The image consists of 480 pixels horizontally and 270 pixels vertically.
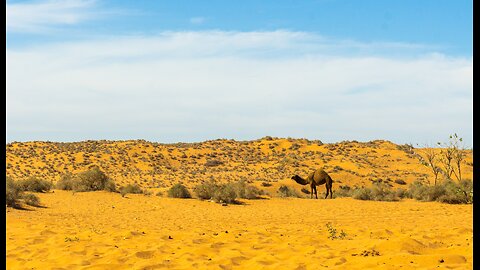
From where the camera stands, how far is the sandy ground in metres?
9.91

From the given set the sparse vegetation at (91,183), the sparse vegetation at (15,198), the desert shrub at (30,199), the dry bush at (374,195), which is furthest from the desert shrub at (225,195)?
the desert shrub at (30,199)

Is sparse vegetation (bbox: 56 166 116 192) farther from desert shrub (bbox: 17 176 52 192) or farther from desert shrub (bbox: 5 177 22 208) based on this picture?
desert shrub (bbox: 5 177 22 208)

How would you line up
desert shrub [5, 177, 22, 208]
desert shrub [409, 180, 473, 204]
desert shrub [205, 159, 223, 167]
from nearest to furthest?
1. desert shrub [5, 177, 22, 208]
2. desert shrub [409, 180, 473, 204]
3. desert shrub [205, 159, 223, 167]

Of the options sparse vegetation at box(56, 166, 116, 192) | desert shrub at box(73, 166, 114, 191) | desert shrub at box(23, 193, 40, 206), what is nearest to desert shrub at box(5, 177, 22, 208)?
desert shrub at box(23, 193, 40, 206)

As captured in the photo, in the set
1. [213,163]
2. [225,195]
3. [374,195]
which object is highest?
[213,163]

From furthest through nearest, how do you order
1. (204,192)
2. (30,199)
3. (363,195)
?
(363,195) < (204,192) < (30,199)

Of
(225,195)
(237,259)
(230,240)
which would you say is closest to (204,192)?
(225,195)

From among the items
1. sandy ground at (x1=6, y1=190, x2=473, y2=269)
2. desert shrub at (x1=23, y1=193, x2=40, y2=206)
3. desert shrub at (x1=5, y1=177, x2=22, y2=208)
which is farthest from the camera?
desert shrub at (x1=23, y1=193, x2=40, y2=206)

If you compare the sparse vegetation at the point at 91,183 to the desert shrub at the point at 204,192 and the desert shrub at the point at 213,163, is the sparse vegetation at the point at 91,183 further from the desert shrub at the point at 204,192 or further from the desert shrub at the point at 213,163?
the desert shrub at the point at 213,163

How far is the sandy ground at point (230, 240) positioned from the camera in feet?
32.5

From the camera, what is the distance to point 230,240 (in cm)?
1276

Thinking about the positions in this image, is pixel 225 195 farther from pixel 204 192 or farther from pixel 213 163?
pixel 213 163
